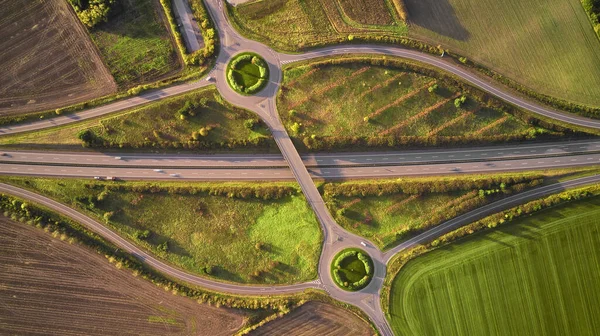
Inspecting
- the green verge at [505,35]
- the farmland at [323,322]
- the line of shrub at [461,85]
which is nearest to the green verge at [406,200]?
the line of shrub at [461,85]

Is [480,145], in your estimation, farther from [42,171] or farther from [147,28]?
[42,171]

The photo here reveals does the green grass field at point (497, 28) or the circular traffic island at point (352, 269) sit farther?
the green grass field at point (497, 28)

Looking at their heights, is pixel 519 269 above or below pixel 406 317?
above

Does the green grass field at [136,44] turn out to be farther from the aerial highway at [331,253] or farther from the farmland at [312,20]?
the aerial highway at [331,253]

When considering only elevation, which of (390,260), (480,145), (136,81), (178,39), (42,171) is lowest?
(390,260)

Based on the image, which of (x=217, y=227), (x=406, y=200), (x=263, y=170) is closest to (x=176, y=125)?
(x=263, y=170)

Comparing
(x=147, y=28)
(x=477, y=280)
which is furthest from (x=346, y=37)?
(x=477, y=280)
